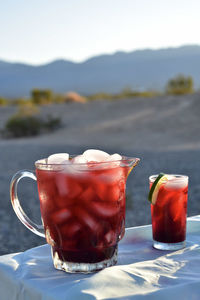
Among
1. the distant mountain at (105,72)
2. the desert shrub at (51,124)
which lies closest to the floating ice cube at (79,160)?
the desert shrub at (51,124)

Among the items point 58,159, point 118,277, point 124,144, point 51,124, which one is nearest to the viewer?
point 118,277

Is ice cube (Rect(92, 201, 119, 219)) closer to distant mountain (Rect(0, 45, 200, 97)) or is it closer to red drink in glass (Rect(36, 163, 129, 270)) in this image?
red drink in glass (Rect(36, 163, 129, 270))

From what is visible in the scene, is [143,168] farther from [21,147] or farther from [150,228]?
[150,228]

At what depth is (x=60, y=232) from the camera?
1.11m

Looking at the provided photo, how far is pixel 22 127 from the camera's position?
19484 millimetres

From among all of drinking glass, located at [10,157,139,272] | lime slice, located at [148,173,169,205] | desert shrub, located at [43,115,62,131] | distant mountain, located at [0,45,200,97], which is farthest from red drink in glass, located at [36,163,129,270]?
distant mountain, located at [0,45,200,97]

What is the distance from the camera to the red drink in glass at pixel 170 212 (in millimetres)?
1324

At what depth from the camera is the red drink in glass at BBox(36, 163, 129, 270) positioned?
3.54 feet

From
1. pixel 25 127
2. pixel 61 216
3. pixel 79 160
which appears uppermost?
pixel 79 160

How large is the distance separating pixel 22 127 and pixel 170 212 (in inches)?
729

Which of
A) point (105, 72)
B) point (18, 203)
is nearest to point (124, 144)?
point (18, 203)

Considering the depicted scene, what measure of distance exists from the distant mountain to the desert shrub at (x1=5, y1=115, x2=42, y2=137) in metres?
71.6

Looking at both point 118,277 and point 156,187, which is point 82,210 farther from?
point 156,187

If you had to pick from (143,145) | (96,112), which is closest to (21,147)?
(143,145)
